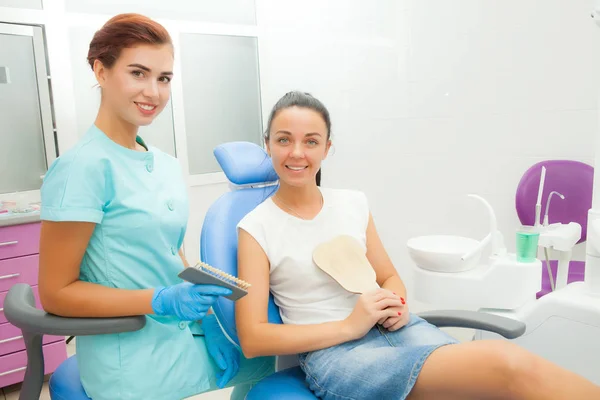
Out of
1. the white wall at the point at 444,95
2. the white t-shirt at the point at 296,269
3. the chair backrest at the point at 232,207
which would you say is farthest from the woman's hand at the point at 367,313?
the white wall at the point at 444,95

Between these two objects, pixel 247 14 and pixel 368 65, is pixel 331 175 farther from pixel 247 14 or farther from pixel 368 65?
pixel 247 14

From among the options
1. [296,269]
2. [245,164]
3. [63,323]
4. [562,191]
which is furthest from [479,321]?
[562,191]

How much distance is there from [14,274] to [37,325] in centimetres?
139

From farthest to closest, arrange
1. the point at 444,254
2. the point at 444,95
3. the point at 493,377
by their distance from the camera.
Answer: the point at 444,95 → the point at 444,254 → the point at 493,377

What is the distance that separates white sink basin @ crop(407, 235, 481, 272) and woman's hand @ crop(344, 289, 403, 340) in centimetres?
46

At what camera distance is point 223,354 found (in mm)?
1330

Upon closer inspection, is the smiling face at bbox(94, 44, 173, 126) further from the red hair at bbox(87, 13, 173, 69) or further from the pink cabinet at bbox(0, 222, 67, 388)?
the pink cabinet at bbox(0, 222, 67, 388)

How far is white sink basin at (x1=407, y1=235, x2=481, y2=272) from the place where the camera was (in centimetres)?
160

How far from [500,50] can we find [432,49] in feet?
1.19

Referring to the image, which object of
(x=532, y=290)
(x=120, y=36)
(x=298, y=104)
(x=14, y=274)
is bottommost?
(x=14, y=274)

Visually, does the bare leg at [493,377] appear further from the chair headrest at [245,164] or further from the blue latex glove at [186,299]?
the chair headrest at [245,164]

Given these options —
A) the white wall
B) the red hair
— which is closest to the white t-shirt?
the red hair

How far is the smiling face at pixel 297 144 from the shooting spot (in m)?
1.34

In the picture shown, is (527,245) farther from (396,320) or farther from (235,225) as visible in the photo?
(235,225)
